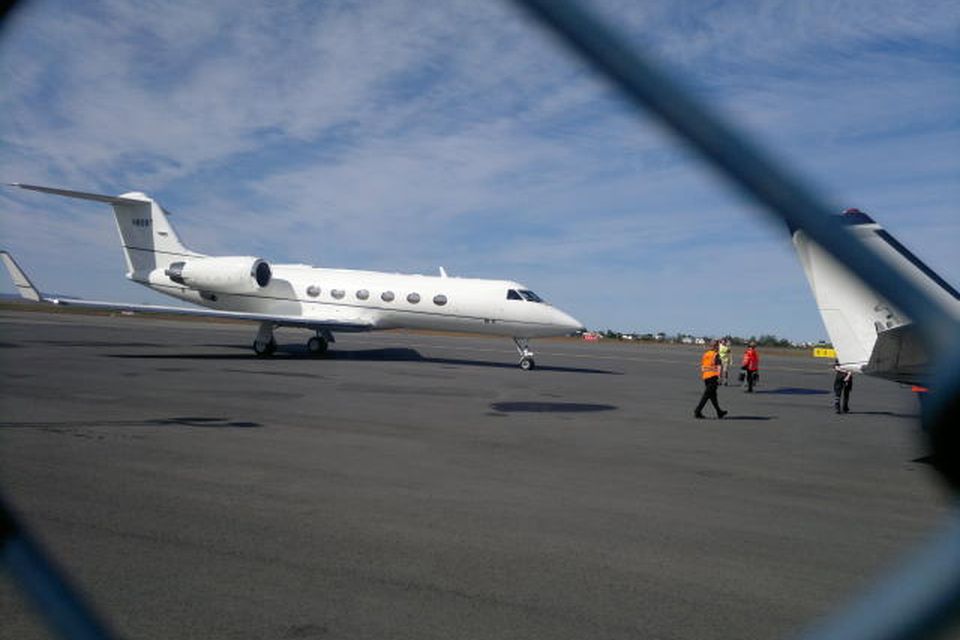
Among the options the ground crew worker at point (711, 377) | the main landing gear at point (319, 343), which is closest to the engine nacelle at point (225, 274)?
the main landing gear at point (319, 343)

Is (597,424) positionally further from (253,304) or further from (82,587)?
(253,304)

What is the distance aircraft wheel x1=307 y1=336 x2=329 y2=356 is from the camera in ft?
87.2

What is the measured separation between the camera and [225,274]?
26.5 m

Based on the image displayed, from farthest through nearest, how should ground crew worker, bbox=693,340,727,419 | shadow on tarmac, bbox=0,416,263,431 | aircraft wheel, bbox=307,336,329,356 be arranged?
aircraft wheel, bbox=307,336,329,356 < ground crew worker, bbox=693,340,727,419 < shadow on tarmac, bbox=0,416,263,431

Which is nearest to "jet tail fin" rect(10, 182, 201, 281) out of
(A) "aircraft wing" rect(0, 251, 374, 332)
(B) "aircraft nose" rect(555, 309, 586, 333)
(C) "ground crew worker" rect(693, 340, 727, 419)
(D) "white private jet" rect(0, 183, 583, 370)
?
(D) "white private jet" rect(0, 183, 583, 370)

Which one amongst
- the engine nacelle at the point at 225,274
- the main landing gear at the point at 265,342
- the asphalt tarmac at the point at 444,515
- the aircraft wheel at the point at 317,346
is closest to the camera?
the asphalt tarmac at the point at 444,515

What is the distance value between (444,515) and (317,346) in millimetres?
21306

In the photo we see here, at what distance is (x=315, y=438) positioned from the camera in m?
9.41

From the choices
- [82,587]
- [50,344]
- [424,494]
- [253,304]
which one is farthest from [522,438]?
[50,344]

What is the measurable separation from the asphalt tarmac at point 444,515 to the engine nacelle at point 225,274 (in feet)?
43.7

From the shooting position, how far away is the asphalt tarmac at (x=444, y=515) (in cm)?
406

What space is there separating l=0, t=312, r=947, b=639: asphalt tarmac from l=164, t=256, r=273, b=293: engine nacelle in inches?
525

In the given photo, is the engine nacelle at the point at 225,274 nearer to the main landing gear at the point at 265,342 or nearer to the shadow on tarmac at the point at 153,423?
the main landing gear at the point at 265,342

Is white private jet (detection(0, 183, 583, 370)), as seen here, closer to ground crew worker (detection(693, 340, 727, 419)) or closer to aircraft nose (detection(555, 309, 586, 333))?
aircraft nose (detection(555, 309, 586, 333))
